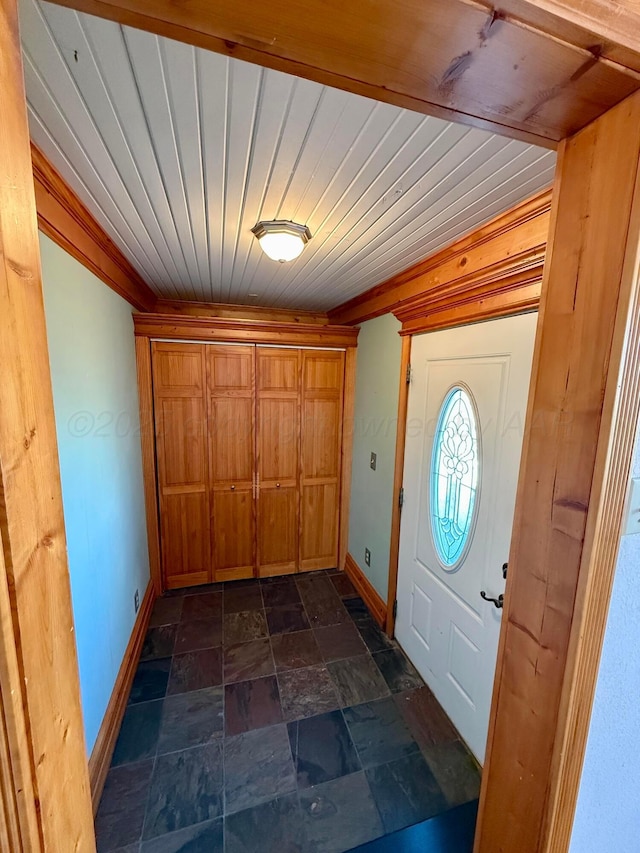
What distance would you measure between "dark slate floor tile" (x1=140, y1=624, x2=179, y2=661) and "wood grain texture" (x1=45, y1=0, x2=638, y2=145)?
2.73 m

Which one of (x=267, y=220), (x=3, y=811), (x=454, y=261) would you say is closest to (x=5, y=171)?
(x=3, y=811)

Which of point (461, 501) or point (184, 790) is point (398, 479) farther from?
point (184, 790)

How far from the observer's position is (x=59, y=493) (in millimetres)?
493

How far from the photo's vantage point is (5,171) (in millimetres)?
387

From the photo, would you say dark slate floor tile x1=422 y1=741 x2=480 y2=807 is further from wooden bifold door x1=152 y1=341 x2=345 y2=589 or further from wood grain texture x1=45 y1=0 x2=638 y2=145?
wood grain texture x1=45 y1=0 x2=638 y2=145

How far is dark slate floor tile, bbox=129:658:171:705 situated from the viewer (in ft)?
6.24

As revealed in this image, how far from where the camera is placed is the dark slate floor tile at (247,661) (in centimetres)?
205

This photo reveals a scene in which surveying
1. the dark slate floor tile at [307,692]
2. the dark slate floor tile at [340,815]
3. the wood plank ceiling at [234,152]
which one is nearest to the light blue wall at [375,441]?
the dark slate floor tile at [307,692]

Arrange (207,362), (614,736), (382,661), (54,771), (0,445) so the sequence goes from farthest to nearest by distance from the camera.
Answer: (207,362)
(382,661)
(614,736)
(54,771)
(0,445)

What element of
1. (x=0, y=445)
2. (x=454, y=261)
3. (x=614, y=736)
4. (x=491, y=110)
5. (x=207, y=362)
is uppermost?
(x=454, y=261)

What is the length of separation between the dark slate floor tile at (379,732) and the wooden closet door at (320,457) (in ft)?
4.57

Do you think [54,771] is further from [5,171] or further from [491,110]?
[491,110]

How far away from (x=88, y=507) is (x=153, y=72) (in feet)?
4.97

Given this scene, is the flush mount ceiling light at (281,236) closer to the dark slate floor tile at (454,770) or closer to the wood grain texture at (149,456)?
the wood grain texture at (149,456)
